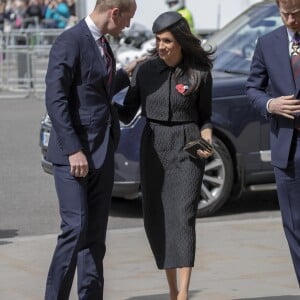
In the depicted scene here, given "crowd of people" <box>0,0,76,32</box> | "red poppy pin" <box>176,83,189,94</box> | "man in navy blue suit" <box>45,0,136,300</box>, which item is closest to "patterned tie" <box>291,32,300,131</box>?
"red poppy pin" <box>176,83,189,94</box>

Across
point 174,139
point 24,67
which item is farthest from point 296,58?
point 24,67

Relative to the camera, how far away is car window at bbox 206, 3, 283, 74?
10.8m

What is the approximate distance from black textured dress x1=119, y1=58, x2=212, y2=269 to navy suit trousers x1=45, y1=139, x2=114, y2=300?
1.47ft

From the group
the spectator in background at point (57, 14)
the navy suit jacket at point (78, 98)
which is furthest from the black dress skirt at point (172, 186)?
the spectator in background at point (57, 14)

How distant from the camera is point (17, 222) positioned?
9.91 meters

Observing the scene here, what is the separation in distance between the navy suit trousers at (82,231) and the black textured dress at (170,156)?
0.45 metres

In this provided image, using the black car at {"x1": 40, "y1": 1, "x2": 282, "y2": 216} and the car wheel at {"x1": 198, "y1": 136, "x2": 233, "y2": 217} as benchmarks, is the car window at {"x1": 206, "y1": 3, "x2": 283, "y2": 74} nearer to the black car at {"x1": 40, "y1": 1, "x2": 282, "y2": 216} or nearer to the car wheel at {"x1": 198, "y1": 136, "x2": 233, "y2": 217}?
the black car at {"x1": 40, "y1": 1, "x2": 282, "y2": 216}

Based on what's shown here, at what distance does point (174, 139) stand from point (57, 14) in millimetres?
27706

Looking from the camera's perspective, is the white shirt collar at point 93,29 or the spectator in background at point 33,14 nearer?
the white shirt collar at point 93,29

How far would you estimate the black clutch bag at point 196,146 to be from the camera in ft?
21.3

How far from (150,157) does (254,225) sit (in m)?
3.08

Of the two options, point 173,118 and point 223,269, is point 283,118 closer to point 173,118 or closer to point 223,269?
point 173,118

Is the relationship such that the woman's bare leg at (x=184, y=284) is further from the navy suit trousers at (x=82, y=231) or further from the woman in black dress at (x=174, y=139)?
the navy suit trousers at (x=82, y=231)

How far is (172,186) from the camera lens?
21.8 ft
